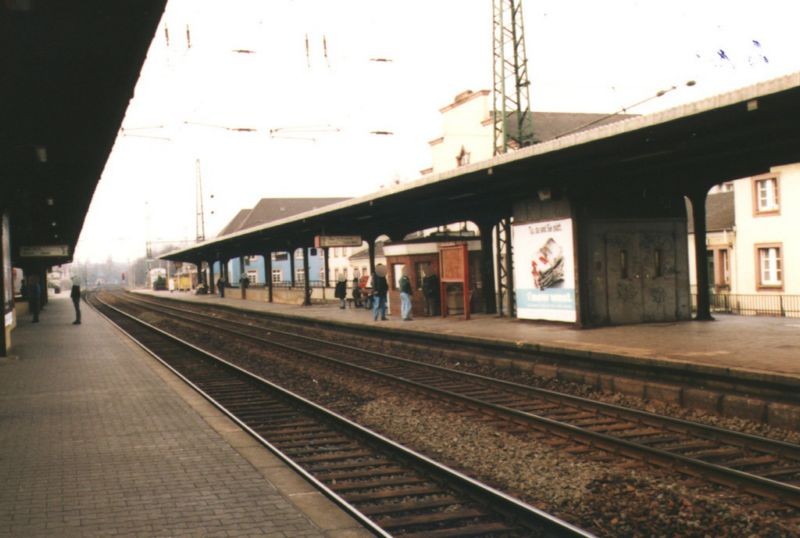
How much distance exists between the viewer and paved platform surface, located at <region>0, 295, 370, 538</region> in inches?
208

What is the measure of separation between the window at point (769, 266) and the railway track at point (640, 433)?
841 inches

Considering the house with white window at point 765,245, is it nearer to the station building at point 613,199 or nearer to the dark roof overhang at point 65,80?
the station building at point 613,199

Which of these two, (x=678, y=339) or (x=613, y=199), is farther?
(x=613, y=199)

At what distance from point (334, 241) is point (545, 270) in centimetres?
1211

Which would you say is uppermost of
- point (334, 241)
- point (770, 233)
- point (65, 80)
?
point (65, 80)

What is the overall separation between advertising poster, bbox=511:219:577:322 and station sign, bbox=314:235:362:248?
34.5 feet

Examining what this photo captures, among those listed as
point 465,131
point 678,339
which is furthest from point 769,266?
point 678,339

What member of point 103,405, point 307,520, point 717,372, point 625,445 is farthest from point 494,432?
point 103,405

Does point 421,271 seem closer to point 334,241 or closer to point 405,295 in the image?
point 405,295

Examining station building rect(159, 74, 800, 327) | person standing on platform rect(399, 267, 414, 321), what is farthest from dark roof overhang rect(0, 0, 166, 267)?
person standing on platform rect(399, 267, 414, 321)

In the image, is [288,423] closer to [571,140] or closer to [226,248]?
[571,140]

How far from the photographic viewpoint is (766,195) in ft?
99.6

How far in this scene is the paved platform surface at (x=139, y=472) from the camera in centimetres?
529

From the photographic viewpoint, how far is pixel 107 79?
8.84 metres
